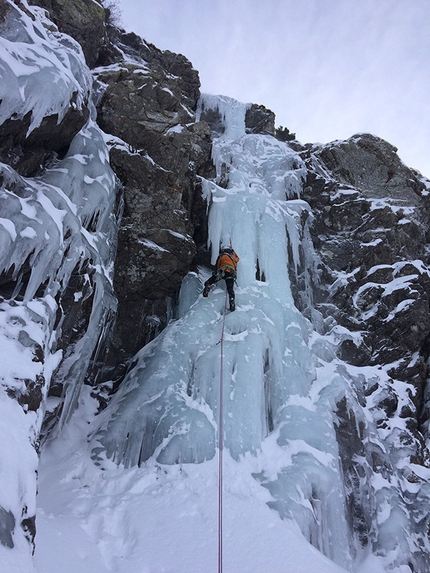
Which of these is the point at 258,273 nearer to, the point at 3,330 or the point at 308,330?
the point at 308,330

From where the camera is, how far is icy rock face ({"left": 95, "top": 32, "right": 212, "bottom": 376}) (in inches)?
308

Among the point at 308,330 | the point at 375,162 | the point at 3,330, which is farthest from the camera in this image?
the point at 375,162

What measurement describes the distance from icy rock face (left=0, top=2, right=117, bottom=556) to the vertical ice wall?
3.70ft

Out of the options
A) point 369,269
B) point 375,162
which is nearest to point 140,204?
point 369,269

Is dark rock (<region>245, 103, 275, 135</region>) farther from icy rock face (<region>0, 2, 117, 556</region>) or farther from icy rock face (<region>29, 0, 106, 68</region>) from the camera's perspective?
icy rock face (<region>0, 2, 117, 556</region>)

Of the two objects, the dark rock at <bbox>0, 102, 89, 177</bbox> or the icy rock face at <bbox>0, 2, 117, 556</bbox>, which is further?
the dark rock at <bbox>0, 102, 89, 177</bbox>

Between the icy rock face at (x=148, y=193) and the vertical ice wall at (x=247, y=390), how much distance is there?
0.50m

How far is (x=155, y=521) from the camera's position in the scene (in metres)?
4.39

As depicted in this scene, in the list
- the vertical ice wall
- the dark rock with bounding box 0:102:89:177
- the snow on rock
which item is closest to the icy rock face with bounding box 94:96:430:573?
the vertical ice wall

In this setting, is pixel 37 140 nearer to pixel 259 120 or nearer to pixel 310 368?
pixel 310 368

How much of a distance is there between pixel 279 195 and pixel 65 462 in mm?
8583

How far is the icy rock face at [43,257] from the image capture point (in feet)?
10.7

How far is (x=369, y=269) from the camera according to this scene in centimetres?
1038

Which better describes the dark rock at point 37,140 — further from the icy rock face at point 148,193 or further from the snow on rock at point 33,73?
the icy rock face at point 148,193
